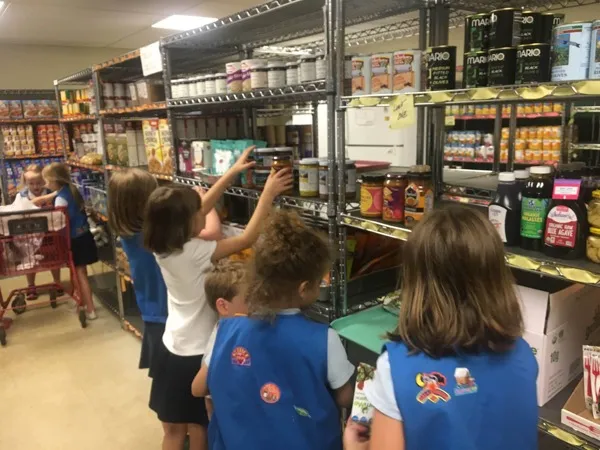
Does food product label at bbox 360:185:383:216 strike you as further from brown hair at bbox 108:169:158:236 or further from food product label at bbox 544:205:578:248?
brown hair at bbox 108:169:158:236

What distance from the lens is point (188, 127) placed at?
298cm

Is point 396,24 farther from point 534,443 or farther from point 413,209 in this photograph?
point 534,443

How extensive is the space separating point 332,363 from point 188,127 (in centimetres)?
199

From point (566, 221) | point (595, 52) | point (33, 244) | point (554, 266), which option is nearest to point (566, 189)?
point (566, 221)

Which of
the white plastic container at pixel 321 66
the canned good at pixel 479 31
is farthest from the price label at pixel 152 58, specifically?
the canned good at pixel 479 31

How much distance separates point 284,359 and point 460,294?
537 mm

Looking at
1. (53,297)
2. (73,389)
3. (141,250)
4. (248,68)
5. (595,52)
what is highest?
(248,68)

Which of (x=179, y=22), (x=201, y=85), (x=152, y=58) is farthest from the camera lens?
(x=179, y=22)

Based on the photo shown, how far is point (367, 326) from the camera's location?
183 centimetres

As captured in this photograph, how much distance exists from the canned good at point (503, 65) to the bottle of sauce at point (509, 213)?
253 millimetres

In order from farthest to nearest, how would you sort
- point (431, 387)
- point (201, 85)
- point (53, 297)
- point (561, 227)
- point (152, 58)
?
point (53, 297)
point (152, 58)
point (201, 85)
point (561, 227)
point (431, 387)

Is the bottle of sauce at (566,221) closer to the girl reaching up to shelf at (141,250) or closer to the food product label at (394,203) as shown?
the food product label at (394,203)

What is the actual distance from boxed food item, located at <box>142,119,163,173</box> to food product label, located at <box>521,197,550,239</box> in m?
2.34

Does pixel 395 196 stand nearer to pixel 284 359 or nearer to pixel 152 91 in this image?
pixel 284 359
